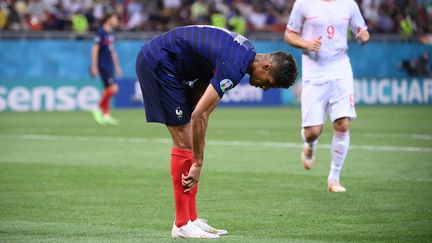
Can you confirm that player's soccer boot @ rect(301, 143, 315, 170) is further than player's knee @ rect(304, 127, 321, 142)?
Yes

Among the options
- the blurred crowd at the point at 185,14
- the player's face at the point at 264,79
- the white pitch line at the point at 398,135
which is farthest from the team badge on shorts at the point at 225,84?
the blurred crowd at the point at 185,14

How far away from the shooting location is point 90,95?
29.1m

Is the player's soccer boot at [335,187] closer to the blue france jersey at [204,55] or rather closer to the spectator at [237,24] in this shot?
the blue france jersey at [204,55]

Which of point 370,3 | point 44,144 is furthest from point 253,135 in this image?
point 370,3

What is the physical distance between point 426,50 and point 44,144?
19.1 meters

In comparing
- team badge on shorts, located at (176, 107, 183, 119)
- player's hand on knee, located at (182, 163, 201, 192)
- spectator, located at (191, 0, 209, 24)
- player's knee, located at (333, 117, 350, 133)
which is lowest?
spectator, located at (191, 0, 209, 24)

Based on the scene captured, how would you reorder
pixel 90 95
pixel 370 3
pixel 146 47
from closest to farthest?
1. pixel 146 47
2. pixel 90 95
3. pixel 370 3

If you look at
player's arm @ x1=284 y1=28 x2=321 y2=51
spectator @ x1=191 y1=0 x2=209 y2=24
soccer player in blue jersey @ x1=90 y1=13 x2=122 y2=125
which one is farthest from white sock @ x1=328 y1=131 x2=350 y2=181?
spectator @ x1=191 y1=0 x2=209 y2=24

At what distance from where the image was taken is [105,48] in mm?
24172

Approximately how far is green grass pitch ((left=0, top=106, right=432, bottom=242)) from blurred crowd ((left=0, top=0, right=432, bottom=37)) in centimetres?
974

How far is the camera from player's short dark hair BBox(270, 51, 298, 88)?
7941 mm

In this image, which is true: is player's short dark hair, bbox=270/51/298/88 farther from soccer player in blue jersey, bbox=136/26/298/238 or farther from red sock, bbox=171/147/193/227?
red sock, bbox=171/147/193/227

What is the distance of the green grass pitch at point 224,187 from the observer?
28.7ft

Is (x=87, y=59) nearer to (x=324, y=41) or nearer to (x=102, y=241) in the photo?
(x=324, y=41)
